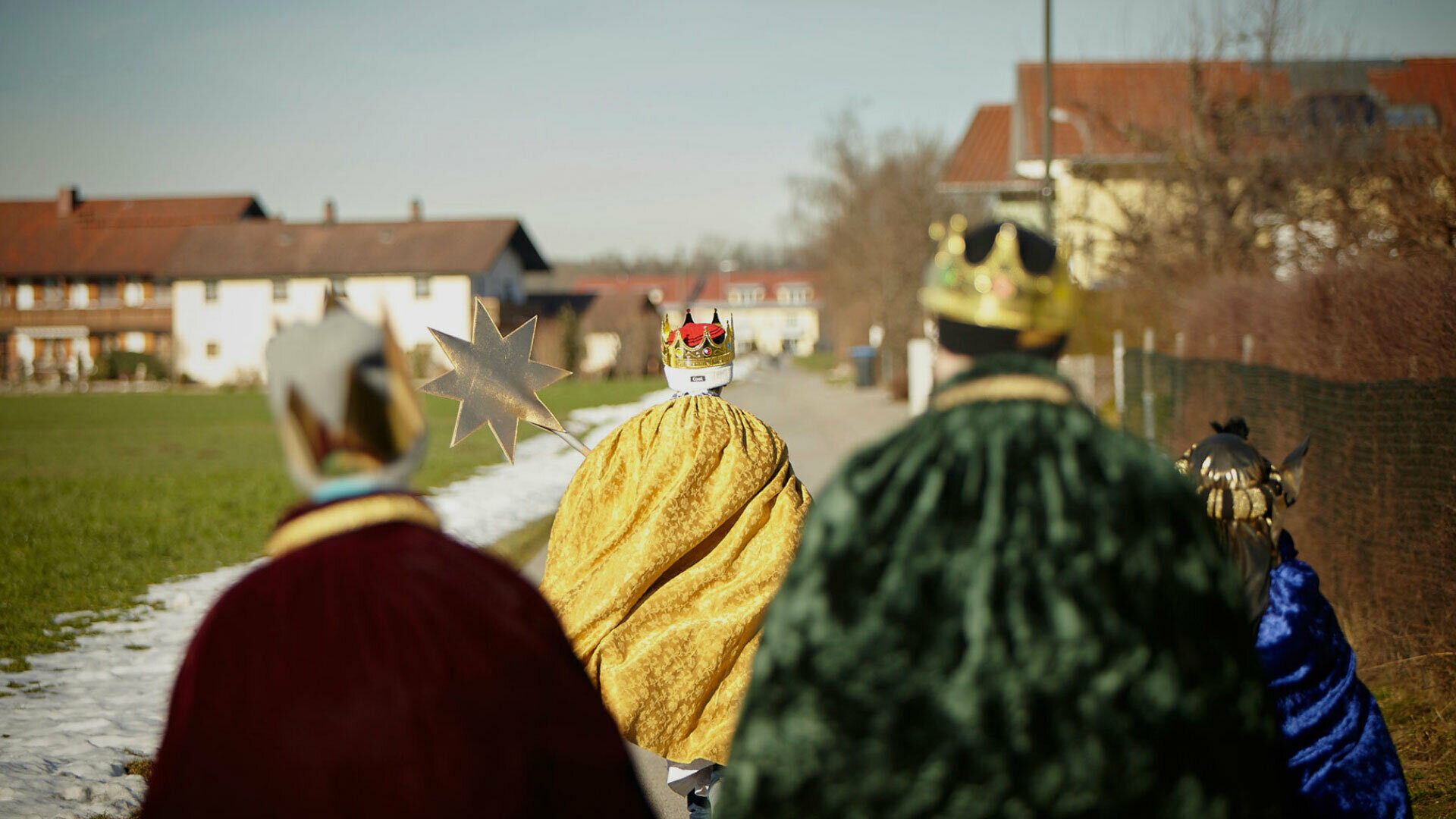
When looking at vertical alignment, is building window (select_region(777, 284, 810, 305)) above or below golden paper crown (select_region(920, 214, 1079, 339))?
above

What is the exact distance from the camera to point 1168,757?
1.79 metres

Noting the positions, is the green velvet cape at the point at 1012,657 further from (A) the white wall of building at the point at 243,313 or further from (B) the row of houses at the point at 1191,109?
(A) the white wall of building at the point at 243,313

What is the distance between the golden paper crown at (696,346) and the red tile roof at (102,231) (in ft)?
211

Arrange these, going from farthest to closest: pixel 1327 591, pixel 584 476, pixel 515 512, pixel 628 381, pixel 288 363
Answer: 1. pixel 628 381
2. pixel 515 512
3. pixel 1327 591
4. pixel 584 476
5. pixel 288 363

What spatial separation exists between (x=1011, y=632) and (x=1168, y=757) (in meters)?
0.30

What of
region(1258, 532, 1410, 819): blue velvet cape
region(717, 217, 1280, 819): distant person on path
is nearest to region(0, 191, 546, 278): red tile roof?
region(1258, 532, 1410, 819): blue velvet cape

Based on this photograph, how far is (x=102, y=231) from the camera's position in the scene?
65875mm

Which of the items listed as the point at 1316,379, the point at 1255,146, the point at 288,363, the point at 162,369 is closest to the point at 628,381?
the point at 162,369

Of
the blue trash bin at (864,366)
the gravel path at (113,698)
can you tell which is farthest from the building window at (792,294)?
the gravel path at (113,698)

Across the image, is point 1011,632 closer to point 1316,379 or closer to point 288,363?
point 288,363

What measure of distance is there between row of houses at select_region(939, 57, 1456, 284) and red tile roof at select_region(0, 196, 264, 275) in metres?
52.7

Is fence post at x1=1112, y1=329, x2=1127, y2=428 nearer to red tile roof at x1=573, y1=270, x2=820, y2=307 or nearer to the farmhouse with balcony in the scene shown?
the farmhouse with balcony

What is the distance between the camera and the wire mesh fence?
5328 millimetres

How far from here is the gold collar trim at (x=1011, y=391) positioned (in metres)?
1.97
